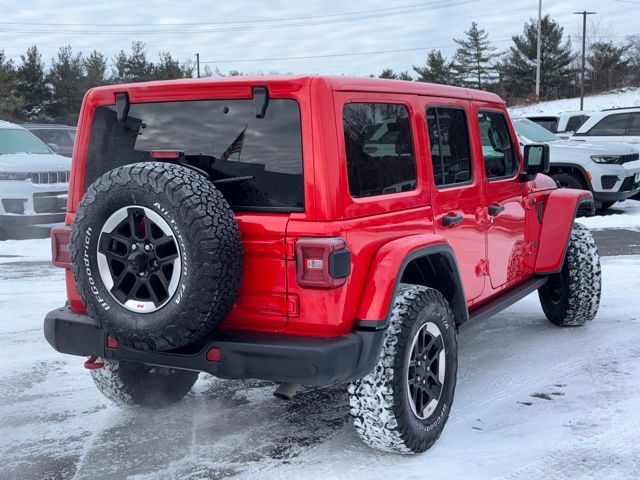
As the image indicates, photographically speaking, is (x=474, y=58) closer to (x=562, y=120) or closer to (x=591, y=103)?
(x=591, y=103)

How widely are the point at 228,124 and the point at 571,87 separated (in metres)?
60.4

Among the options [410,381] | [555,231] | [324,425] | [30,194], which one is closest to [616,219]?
[555,231]

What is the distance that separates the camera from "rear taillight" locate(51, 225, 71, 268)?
12.6 feet

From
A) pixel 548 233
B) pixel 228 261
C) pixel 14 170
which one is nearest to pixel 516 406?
pixel 548 233

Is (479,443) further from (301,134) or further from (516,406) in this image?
(301,134)

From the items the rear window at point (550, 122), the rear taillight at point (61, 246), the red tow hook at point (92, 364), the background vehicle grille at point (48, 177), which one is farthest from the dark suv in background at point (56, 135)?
the red tow hook at point (92, 364)

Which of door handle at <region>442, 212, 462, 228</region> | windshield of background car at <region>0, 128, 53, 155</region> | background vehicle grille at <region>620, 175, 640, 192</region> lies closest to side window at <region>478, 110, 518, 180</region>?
door handle at <region>442, 212, 462, 228</region>

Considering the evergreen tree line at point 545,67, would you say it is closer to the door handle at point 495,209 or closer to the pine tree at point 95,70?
the pine tree at point 95,70

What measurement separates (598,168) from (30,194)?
8.83 m

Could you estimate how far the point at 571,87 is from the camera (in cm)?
5931

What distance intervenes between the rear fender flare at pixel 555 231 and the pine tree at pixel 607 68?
56.9m

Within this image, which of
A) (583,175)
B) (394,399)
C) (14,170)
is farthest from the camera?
(583,175)

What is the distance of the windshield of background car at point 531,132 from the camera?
1336cm

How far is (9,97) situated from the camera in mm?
39625
